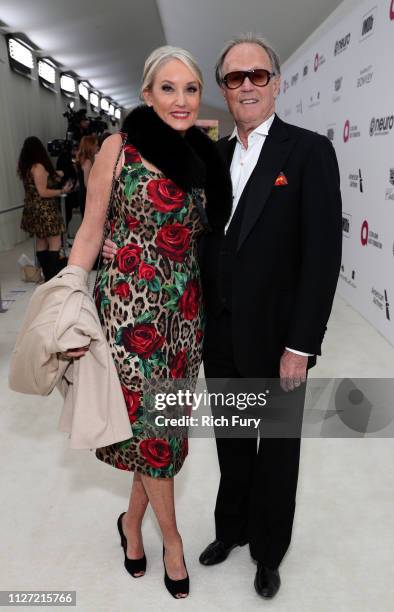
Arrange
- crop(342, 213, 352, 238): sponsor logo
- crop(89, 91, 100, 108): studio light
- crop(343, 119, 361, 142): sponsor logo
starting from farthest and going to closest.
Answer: crop(89, 91, 100, 108): studio light
crop(342, 213, 352, 238): sponsor logo
crop(343, 119, 361, 142): sponsor logo

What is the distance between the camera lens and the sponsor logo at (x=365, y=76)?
14.5 ft

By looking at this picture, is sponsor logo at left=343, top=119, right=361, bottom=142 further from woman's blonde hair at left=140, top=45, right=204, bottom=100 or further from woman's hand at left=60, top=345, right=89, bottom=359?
woman's hand at left=60, top=345, right=89, bottom=359

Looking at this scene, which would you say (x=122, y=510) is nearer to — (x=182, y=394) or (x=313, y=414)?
(x=182, y=394)

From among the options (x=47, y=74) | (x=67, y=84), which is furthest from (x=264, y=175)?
(x=67, y=84)

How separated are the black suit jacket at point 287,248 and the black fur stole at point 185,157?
73mm

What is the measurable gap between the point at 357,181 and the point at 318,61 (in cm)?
236

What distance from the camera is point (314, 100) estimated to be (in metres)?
6.48

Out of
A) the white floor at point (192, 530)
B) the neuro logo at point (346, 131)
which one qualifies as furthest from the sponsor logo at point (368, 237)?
the white floor at point (192, 530)

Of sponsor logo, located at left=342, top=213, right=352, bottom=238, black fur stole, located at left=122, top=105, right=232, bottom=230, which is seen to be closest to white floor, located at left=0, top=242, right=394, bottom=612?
black fur stole, located at left=122, top=105, right=232, bottom=230

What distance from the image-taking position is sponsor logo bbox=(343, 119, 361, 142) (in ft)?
15.7

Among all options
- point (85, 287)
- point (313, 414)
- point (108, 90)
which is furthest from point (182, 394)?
point (108, 90)

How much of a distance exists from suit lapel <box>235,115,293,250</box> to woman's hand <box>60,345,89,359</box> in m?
0.50

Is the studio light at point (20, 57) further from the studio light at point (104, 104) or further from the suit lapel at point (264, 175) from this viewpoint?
the studio light at point (104, 104)

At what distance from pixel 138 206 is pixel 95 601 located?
1.23m
